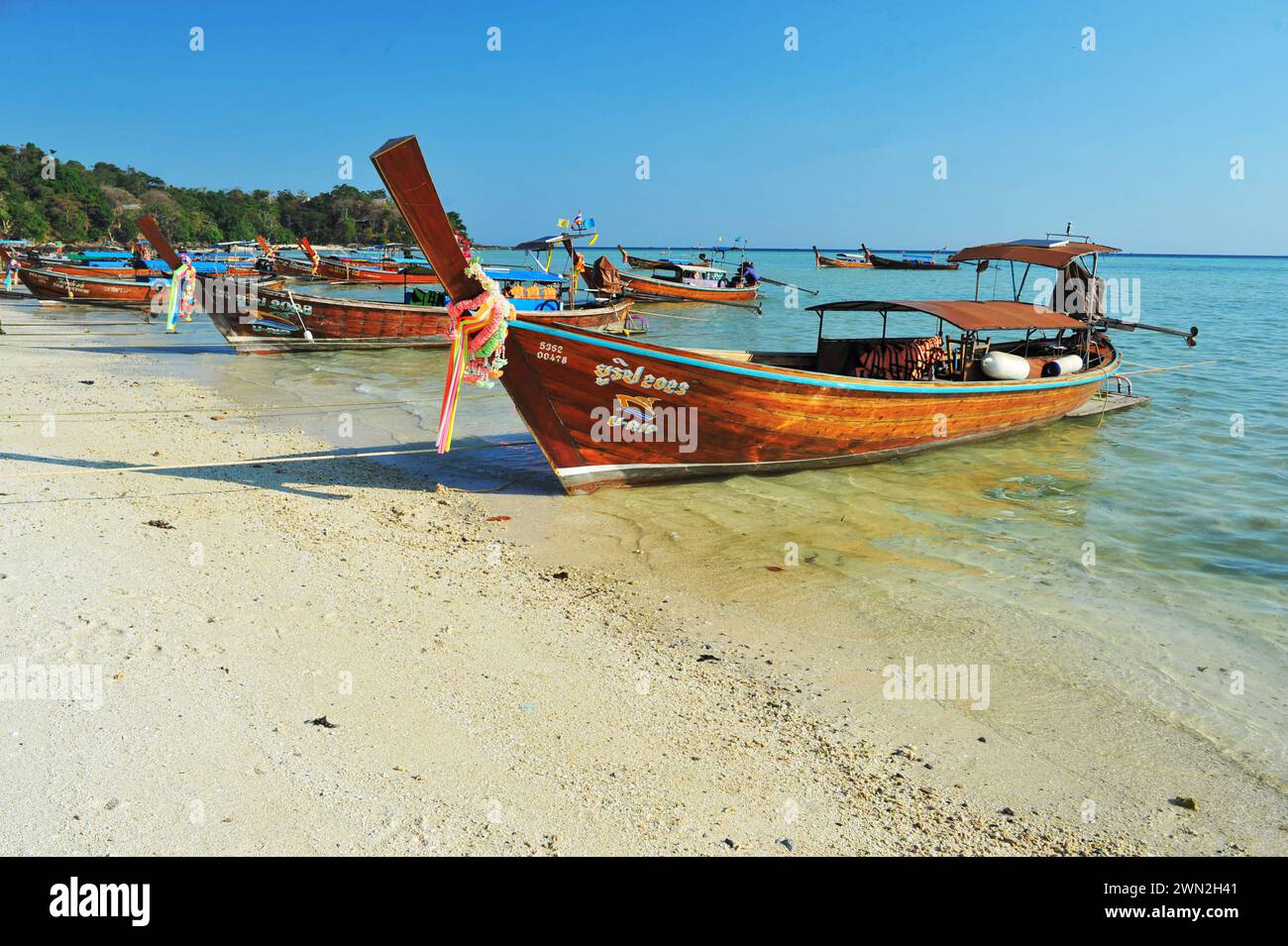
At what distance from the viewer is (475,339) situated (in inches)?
311

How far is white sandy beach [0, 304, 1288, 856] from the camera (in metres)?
3.54

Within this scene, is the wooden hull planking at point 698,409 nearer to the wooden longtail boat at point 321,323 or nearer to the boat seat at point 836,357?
the boat seat at point 836,357

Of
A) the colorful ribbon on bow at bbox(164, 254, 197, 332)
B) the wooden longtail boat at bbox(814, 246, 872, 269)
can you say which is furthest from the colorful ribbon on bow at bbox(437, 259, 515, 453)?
the wooden longtail boat at bbox(814, 246, 872, 269)

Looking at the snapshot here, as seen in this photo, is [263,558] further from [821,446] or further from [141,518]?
[821,446]

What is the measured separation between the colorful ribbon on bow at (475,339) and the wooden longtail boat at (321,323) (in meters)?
11.1

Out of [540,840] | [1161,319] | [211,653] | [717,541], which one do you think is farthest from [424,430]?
[1161,319]

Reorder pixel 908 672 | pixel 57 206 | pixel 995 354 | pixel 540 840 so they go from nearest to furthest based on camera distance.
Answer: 1. pixel 540 840
2. pixel 908 672
3. pixel 995 354
4. pixel 57 206

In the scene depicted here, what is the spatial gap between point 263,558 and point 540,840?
405 centimetres

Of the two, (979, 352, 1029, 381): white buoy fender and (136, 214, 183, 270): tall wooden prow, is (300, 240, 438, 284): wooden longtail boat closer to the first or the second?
(136, 214, 183, 270): tall wooden prow

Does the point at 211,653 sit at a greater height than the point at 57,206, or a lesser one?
lesser

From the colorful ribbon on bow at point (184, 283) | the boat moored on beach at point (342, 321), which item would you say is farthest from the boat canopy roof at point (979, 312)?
the colorful ribbon on bow at point (184, 283)

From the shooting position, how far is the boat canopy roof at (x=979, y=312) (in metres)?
10.8

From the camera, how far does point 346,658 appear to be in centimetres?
497

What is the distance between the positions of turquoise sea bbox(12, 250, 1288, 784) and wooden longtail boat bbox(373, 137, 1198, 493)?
0.36 m
